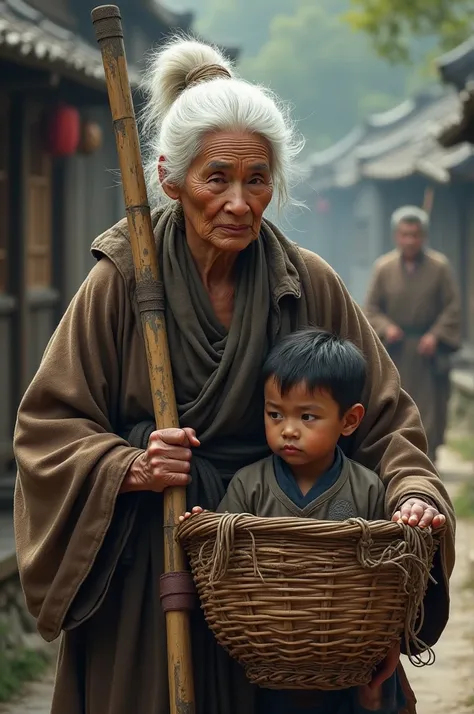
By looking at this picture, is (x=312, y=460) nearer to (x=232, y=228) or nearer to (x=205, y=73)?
(x=232, y=228)

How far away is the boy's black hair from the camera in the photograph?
3588 mm

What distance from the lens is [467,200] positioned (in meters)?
24.8

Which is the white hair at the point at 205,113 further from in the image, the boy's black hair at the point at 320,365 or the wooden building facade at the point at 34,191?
the wooden building facade at the point at 34,191

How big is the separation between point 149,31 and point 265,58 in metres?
52.1

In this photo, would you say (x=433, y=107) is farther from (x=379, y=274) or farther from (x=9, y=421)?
(x=9, y=421)

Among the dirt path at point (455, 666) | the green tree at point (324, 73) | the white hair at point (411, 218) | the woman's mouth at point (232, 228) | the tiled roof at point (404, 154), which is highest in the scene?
the green tree at point (324, 73)

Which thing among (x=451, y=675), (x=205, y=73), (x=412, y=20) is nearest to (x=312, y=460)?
(x=205, y=73)

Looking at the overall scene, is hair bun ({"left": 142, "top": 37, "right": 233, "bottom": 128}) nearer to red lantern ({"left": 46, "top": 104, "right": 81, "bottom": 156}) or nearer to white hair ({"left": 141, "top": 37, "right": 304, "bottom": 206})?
white hair ({"left": 141, "top": 37, "right": 304, "bottom": 206})

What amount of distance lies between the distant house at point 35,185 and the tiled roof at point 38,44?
11 millimetres

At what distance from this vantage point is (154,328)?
12.0ft

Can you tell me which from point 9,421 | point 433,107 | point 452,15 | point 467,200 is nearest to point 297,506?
point 9,421

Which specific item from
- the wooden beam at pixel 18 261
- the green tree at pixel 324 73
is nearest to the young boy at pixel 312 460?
the wooden beam at pixel 18 261

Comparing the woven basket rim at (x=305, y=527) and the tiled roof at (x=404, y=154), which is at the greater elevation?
the tiled roof at (x=404, y=154)

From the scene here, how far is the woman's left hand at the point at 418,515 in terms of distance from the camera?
3416 millimetres
